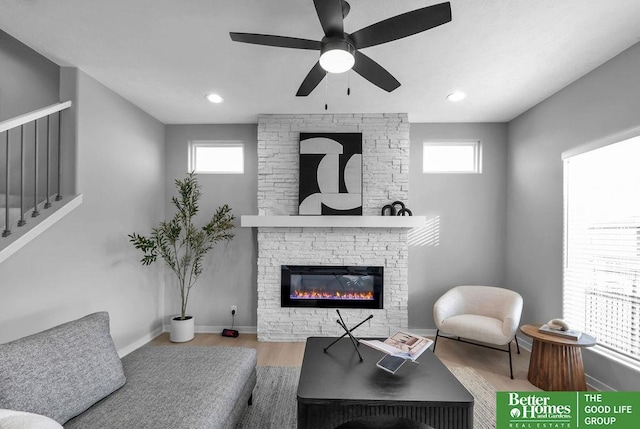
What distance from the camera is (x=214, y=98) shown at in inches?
126

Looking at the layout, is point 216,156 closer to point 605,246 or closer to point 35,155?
point 35,155

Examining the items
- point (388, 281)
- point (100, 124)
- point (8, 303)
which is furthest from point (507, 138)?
point (8, 303)

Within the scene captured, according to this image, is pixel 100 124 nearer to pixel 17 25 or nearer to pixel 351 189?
pixel 17 25

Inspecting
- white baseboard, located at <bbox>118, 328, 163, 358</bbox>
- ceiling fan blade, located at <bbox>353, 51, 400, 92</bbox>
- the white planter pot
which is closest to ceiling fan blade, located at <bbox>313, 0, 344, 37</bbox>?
ceiling fan blade, located at <bbox>353, 51, 400, 92</bbox>

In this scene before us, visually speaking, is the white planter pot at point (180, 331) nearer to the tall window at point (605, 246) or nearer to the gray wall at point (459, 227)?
the gray wall at point (459, 227)

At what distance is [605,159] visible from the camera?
2.57m

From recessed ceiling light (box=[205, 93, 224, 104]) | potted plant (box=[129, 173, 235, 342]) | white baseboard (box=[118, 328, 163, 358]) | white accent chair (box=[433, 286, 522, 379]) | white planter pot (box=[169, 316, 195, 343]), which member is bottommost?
white baseboard (box=[118, 328, 163, 358])

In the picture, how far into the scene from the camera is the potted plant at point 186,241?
348cm

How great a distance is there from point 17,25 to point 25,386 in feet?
7.32

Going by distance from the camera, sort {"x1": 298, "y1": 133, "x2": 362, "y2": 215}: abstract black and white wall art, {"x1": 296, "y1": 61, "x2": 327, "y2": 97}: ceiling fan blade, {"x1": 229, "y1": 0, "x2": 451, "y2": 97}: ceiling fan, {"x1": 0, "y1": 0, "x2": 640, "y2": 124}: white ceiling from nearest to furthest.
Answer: {"x1": 229, "y1": 0, "x2": 451, "y2": 97}: ceiling fan → {"x1": 0, "y1": 0, "x2": 640, "y2": 124}: white ceiling → {"x1": 296, "y1": 61, "x2": 327, "y2": 97}: ceiling fan blade → {"x1": 298, "y1": 133, "x2": 362, "y2": 215}: abstract black and white wall art

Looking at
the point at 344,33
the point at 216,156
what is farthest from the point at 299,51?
the point at 216,156

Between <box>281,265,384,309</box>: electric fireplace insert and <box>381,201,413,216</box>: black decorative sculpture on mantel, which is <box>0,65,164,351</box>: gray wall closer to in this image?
<box>281,265,384,309</box>: electric fireplace insert

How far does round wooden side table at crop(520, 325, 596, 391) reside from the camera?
2.46 m

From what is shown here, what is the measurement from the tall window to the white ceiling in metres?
0.81
